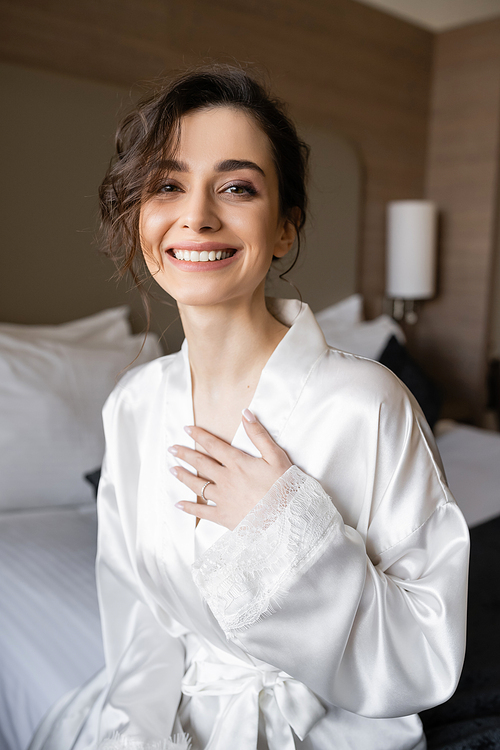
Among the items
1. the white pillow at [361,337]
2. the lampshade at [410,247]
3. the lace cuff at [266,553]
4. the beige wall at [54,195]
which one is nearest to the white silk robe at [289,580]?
the lace cuff at [266,553]

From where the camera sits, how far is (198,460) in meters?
0.91

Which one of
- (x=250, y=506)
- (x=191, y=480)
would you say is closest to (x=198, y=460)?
(x=191, y=480)

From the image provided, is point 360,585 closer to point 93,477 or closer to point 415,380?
point 93,477

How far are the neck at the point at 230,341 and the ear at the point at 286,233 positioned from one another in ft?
0.30

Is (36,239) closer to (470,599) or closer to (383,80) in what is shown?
(470,599)

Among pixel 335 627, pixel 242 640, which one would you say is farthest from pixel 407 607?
pixel 242 640

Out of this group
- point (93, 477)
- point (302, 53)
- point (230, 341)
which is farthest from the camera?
point (302, 53)

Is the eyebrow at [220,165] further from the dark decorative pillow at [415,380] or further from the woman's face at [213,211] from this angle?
the dark decorative pillow at [415,380]

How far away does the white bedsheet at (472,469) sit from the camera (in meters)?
1.92

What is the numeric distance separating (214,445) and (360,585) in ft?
0.98

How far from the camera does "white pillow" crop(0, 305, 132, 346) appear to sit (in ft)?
6.19

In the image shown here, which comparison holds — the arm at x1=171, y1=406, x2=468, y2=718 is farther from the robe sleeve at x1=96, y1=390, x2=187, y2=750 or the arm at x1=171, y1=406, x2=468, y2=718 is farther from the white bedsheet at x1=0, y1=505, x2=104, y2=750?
the white bedsheet at x1=0, y1=505, x2=104, y2=750

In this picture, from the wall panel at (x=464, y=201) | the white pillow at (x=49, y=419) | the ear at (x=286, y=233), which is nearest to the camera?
the ear at (x=286, y=233)

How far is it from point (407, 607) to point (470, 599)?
0.77 meters
